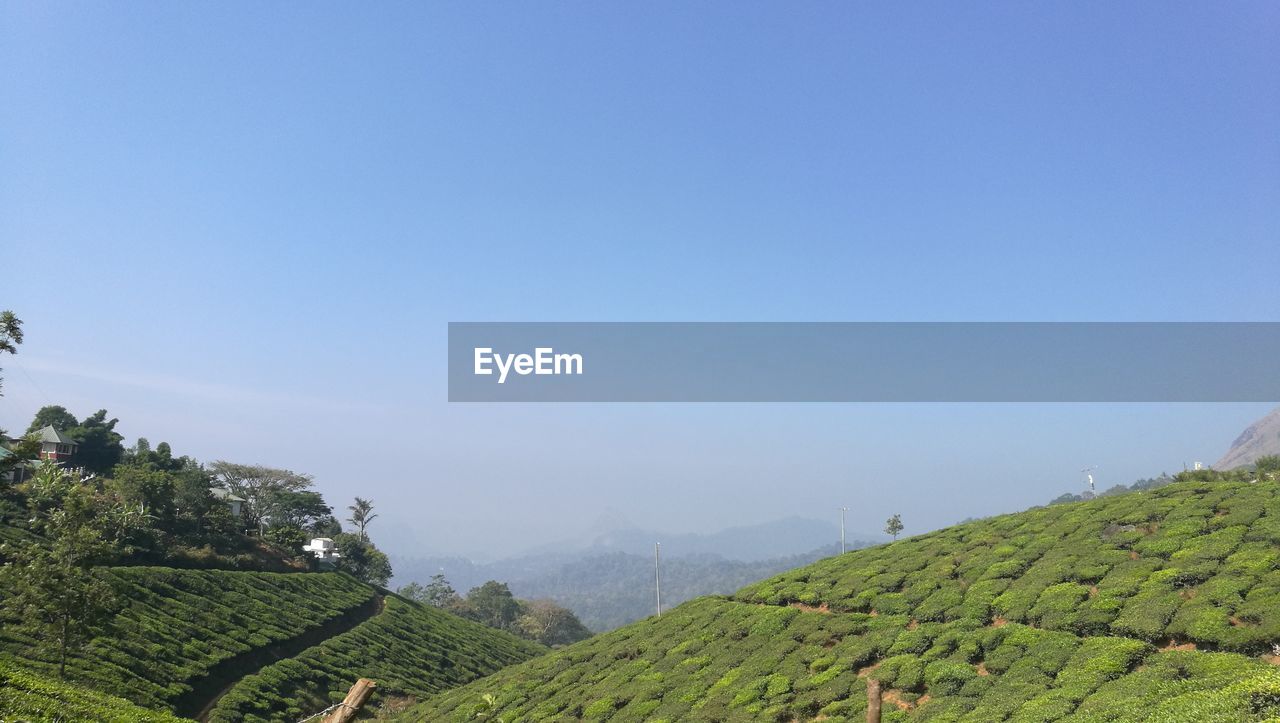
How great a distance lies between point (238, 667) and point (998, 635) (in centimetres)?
4893

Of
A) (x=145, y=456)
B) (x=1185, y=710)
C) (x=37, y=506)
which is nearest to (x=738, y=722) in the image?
(x=1185, y=710)

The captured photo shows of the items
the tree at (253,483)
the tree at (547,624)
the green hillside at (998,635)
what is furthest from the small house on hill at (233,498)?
the green hillside at (998,635)

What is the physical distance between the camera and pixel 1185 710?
15289 mm

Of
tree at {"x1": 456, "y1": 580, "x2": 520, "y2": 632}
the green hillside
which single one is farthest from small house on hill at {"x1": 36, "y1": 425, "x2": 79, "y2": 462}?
tree at {"x1": 456, "y1": 580, "x2": 520, "y2": 632}

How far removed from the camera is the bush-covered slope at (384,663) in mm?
46188

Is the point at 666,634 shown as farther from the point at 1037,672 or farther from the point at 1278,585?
the point at 1278,585

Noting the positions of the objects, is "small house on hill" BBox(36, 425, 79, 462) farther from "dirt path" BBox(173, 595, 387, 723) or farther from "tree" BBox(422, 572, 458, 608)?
"tree" BBox(422, 572, 458, 608)

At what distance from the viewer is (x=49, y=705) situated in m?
16.6

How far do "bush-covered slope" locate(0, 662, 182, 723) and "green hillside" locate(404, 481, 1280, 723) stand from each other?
9289 millimetres

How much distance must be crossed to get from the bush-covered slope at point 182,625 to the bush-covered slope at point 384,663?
3037 millimetres

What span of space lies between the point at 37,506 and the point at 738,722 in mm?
62506

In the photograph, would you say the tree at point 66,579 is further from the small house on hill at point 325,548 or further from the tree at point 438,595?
the tree at point 438,595

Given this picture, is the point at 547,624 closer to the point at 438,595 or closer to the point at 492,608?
the point at 492,608

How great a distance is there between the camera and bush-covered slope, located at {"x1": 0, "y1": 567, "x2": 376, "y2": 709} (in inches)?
1534
